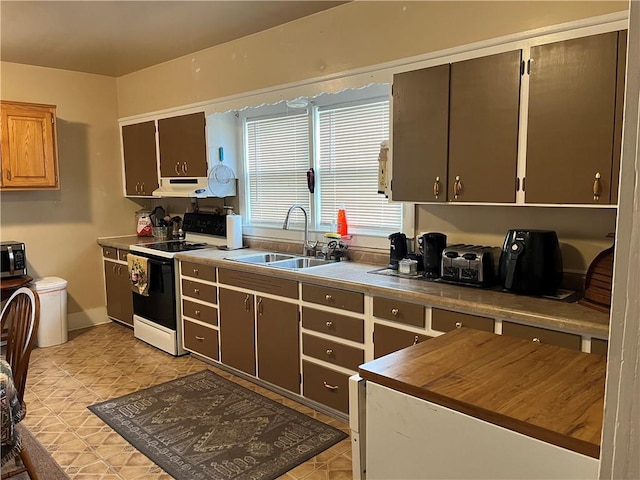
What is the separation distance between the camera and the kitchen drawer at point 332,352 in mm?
2922

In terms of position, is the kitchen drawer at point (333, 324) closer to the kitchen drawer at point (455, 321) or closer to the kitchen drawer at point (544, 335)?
the kitchen drawer at point (455, 321)

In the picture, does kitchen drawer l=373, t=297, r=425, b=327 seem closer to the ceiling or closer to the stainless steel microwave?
the ceiling

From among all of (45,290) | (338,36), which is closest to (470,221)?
(338,36)

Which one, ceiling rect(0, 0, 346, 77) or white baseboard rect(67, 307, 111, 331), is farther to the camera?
white baseboard rect(67, 307, 111, 331)

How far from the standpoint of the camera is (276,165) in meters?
4.36

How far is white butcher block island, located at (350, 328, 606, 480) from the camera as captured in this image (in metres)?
1.07

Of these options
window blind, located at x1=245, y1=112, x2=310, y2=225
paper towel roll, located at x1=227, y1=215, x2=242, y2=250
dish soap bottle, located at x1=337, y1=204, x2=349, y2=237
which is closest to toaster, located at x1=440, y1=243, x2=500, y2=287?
dish soap bottle, located at x1=337, y1=204, x2=349, y2=237

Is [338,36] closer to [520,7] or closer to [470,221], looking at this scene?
[520,7]

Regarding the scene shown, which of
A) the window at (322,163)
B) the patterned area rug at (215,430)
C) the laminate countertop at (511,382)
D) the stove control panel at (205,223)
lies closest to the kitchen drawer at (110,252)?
the stove control panel at (205,223)

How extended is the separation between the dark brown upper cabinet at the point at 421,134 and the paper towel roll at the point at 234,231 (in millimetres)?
1885

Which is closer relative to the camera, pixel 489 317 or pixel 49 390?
pixel 489 317

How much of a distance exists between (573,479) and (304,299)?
7.31 ft

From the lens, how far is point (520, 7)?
2.57 metres

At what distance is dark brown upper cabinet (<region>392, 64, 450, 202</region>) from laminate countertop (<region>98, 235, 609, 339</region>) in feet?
1.70
